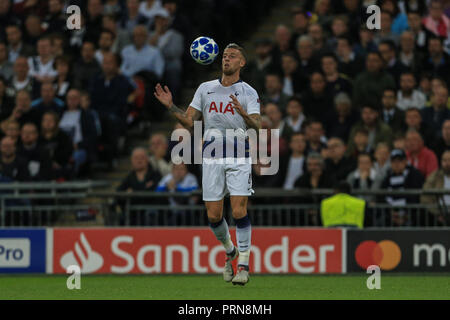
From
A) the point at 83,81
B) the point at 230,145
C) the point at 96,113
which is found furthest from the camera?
the point at 83,81

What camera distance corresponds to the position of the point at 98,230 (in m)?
16.3

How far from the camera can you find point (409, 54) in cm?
1891

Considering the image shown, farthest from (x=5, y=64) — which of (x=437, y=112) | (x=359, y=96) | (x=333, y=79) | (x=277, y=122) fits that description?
(x=437, y=112)


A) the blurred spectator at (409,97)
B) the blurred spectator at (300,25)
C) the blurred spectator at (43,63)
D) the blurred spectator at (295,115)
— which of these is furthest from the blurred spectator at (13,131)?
the blurred spectator at (409,97)

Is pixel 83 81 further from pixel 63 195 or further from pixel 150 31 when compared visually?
pixel 63 195

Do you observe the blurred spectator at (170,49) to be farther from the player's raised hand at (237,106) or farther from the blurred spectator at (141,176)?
the player's raised hand at (237,106)

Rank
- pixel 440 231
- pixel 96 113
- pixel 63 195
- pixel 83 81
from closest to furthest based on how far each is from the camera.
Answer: pixel 440 231, pixel 63 195, pixel 96 113, pixel 83 81

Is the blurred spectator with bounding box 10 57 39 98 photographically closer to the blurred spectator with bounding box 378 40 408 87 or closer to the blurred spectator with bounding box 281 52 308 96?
the blurred spectator with bounding box 281 52 308 96

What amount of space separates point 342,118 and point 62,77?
5.41m

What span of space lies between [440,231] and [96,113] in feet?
21.6

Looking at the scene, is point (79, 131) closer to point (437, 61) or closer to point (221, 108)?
point (437, 61)

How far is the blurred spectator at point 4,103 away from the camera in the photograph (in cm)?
2017

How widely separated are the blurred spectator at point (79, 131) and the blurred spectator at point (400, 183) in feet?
17.6

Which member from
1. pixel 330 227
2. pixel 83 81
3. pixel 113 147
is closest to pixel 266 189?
pixel 330 227
